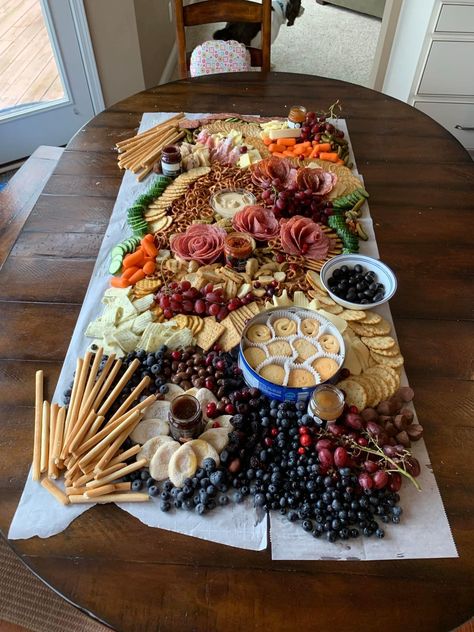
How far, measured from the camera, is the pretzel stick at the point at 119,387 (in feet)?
3.96

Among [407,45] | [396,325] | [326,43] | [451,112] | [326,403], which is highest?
[326,403]

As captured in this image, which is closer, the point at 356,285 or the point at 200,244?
the point at 356,285

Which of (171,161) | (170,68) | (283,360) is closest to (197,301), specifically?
(283,360)

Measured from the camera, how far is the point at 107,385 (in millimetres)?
1255

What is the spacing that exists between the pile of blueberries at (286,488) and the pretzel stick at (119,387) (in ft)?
0.59

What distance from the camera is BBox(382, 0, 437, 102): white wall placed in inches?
122

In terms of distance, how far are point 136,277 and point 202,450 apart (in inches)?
25.0

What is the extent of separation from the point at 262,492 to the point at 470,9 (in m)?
3.12

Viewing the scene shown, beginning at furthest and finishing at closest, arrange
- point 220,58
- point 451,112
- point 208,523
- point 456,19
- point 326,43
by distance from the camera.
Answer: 1. point 326,43
2. point 451,112
3. point 456,19
4. point 220,58
5. point 208,523

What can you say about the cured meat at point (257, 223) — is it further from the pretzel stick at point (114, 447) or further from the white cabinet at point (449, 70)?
the white cabinet at point (449, 70)

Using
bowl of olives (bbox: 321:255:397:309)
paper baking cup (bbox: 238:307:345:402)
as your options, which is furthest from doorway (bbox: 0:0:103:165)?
paper baking cup (bbox: 238:307:345:402)

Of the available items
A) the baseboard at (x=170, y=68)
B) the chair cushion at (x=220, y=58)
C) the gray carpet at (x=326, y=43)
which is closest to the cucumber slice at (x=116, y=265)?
the chair cushion at (x=220, y=58)

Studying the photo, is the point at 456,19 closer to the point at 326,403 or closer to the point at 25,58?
the point at 25,58

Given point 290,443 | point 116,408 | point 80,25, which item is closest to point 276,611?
point 290,443
